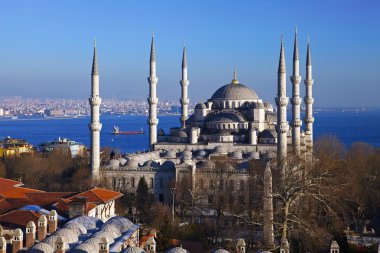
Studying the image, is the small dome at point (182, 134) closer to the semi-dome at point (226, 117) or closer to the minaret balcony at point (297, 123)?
the semi-dome at point (226, 117)

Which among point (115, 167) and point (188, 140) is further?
point (188, 140)

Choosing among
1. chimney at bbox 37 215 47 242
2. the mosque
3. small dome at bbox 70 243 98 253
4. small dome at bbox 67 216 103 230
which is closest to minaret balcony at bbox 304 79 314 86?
the mosque

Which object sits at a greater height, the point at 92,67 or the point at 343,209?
the point at 92,67

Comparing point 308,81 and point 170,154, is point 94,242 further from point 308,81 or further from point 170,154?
point 308,81

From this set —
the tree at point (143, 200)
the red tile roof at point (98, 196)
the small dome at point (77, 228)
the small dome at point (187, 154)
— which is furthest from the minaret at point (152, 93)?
the small dome at point (77, 228)

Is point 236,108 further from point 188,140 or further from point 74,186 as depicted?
point 74,186

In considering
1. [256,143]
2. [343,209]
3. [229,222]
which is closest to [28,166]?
[256,143]
